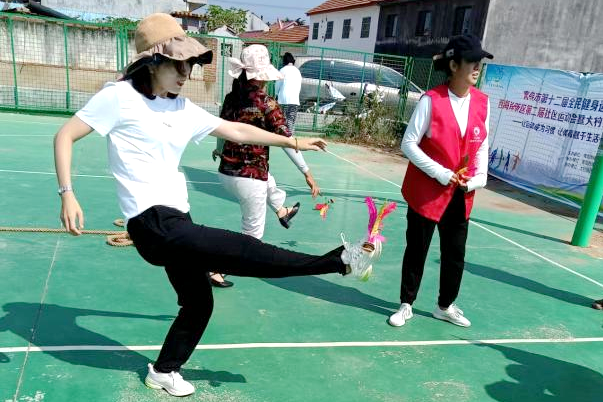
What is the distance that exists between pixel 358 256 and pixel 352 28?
29.0 metres

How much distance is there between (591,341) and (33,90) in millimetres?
13690

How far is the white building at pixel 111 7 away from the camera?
33438 mm

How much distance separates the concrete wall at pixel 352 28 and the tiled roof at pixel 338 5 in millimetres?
298

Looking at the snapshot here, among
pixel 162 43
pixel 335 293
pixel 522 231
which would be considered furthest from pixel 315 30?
pixel 162 43

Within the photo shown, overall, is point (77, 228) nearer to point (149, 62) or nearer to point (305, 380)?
point (149, 62)

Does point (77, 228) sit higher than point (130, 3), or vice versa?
point (130, 3)

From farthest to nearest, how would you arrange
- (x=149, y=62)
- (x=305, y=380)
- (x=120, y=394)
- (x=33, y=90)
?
1. (x=33, y=90)
2. (x=305, y=380)
3. (x=120, y=394)
4. (x=149, y=62)

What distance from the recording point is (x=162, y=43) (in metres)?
2.42

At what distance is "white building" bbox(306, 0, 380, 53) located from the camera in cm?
2748

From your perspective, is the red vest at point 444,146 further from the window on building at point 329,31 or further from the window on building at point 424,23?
the window on building at point 329,31

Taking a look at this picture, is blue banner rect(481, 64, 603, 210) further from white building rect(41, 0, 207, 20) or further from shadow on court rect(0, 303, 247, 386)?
white building rect(41, 0, 207, 20)

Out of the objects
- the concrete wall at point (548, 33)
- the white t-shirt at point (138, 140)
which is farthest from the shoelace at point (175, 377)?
the concrete wall at point (548, 33)

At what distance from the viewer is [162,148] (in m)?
2.53

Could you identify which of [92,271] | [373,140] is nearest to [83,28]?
[373,140]
